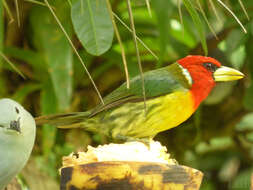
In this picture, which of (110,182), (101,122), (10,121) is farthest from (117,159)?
(101,122)

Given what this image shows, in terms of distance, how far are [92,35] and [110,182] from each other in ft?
0.91

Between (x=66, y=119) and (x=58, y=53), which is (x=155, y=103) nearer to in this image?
(x=66, y=119)

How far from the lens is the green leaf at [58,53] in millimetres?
2094

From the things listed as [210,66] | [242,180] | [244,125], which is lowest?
→ [242,180]

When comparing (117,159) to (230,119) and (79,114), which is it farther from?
(230,119)

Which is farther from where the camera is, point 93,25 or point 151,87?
point 151,87

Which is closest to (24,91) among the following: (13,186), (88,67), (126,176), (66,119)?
(88,67)

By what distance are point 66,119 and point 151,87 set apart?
24 cm

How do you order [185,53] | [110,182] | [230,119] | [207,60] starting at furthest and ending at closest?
[230,119] < [185,53] < [207,60] < [110,182]

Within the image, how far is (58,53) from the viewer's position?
214cm

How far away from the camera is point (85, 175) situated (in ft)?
3.29

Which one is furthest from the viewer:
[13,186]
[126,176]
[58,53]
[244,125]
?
[244,125]

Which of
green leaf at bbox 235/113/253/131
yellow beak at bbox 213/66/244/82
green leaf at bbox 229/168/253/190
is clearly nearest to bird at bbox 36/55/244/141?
yellow beak at bbox 213/66/244/82

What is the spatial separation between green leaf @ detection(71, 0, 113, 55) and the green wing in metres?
0.42
